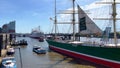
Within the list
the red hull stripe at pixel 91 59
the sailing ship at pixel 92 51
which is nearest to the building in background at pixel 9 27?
the red hull stripe at pixel 91 59

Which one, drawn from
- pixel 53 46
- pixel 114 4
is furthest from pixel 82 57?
pixel 53 46

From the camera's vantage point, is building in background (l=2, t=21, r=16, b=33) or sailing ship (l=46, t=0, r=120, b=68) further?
building in background (l=2, t=21, r=16, b=33)

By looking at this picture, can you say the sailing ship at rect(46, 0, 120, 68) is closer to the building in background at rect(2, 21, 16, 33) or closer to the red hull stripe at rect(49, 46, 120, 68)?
the red hull stripe at rect(49, 46, 120, 68)

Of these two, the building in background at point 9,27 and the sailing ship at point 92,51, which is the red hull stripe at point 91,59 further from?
the building in background at point 9,27

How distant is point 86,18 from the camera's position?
53906 mm

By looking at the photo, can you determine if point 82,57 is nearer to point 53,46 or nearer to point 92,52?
point 92,52

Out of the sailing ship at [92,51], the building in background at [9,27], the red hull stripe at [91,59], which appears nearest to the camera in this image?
the sailing ship at [92,51]

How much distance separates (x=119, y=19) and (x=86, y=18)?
50.7ft

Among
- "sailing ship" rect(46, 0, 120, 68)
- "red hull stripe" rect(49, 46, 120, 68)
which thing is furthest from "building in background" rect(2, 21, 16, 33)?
"sailing ship" rect(46, 0, 120, 68)

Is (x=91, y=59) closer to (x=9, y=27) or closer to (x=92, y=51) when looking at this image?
(x=92, y=51)

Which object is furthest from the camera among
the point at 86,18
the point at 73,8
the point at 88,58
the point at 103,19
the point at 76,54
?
the point at 73,8

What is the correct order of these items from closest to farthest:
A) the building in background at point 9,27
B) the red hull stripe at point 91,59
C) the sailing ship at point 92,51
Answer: the sailing ship at point 92,51
the red hull stripe at point 91,59
the building in background at point 9,27

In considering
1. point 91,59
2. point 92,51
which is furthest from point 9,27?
point 92,51

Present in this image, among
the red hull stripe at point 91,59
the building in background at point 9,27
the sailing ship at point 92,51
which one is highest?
the building in background at point 9,27
